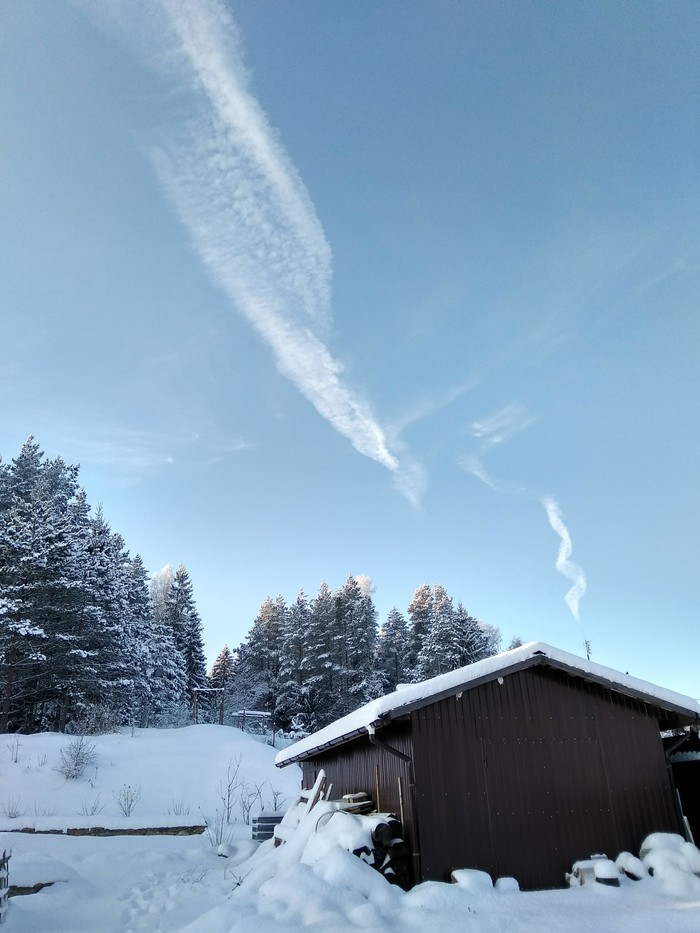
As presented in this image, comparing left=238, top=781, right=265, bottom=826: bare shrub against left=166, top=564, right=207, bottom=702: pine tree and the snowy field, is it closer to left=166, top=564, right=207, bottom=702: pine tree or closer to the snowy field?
the snowy field

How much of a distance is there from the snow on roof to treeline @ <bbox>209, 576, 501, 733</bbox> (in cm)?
3014

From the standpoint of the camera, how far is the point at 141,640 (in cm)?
3397

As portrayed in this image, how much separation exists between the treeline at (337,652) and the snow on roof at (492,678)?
1186 inches

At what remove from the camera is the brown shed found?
972 centimetres

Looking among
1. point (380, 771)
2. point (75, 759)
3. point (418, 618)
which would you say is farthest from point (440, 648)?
point (380, 771)

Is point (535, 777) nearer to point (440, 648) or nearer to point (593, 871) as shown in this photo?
point (593, 871)

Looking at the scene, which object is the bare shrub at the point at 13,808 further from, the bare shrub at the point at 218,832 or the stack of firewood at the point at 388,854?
the stack of firewood at the point at 388,854

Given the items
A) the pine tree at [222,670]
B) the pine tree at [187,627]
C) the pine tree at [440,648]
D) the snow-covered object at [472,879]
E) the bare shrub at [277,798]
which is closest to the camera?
the snow-covered object at [472,879]

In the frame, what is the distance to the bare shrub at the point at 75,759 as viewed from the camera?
20625 mm

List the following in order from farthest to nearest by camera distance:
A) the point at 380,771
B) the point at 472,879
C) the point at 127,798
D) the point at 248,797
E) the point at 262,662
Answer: the point at 262,662 → the point at 248,797 → the point at 127,798 → the point at 380,771 → the point at 472,879

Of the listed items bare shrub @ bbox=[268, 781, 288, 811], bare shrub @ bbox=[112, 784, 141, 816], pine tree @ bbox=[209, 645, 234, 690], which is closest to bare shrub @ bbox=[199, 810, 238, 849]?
bare shrub @ bbox=[268, 781, 288, 811]

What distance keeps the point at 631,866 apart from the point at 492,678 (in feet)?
12.2

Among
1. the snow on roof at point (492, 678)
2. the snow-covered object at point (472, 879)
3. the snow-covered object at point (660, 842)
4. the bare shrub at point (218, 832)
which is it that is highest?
the snow on roof at point (492, 678)

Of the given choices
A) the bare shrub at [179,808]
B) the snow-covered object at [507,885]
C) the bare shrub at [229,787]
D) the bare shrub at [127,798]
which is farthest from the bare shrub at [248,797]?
the snow-covered object at [507,885]
